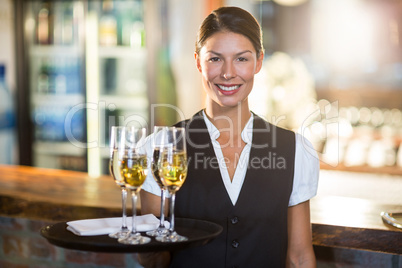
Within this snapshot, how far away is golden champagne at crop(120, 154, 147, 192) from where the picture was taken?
3.72ft

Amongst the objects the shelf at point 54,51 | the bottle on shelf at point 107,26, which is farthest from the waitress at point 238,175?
the shelf at point 54,51

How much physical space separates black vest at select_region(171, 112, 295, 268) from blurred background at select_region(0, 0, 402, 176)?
2237 millimetres

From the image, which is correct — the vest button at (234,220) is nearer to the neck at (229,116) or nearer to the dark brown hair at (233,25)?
the neck at (229,116)

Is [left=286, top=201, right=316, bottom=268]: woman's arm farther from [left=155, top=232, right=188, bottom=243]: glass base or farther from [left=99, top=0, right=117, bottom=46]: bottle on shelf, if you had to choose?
[left=99, top=0, right=117, bottom=46]: bottle on shelf

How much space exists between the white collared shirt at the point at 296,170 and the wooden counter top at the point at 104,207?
7.4 inches

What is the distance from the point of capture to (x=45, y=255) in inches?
76.9

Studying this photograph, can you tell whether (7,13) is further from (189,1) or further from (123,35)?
(189,1)

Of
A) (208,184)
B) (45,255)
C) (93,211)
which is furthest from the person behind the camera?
(45,255)

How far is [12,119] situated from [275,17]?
253cm

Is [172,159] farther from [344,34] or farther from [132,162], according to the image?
[344,34]

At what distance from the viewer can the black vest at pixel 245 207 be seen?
1372mm

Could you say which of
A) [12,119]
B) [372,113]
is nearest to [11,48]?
[12,119]

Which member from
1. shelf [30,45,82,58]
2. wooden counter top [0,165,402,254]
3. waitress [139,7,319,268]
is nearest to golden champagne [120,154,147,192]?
waitress [139,7,319,268]

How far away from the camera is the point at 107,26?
3.90m
